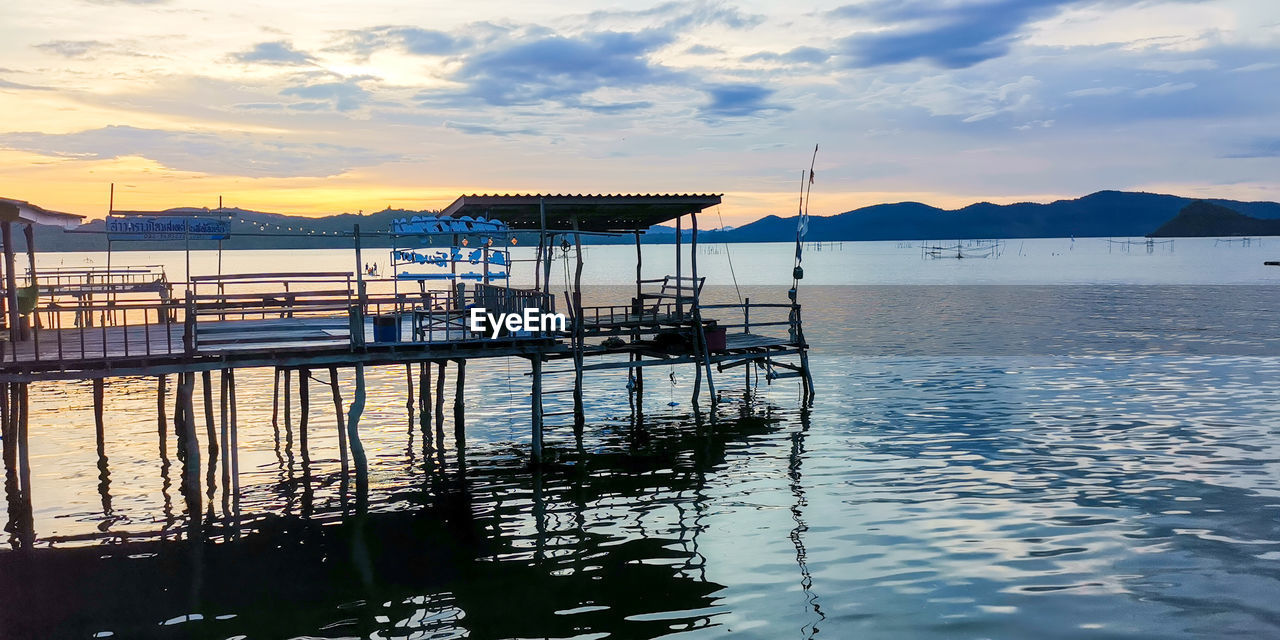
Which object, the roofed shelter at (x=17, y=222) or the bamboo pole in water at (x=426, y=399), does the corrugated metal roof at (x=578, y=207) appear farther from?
the roofed shelter at (x=17, y=222)

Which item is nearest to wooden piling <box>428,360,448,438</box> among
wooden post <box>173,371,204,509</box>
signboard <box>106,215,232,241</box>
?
signboard <box>106,215,232,241</box>

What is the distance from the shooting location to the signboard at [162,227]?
66.9 feet

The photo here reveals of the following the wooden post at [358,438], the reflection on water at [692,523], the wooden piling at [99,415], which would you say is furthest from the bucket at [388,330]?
the wooden piling at [99,415]

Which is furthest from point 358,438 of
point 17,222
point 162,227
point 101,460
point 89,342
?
point 17,222

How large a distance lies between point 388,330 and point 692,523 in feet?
24.1

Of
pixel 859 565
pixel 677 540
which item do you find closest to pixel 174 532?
pixel 677 540

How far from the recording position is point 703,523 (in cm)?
1628

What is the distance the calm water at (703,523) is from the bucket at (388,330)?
3.23m

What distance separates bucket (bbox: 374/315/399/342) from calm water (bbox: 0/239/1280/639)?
10.6 feet

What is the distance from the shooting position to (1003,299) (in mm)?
83188

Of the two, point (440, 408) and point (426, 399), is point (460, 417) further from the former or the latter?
point (426, 399)

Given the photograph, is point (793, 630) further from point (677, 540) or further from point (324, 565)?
point (324, 565)

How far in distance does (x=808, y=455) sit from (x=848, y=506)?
4.59 meters

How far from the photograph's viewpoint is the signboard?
20406mm
